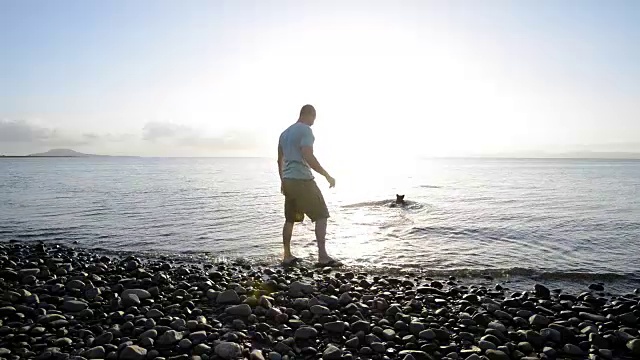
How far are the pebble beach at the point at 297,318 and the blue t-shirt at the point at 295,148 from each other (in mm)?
1988

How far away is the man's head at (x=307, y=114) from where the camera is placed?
8.16 metres

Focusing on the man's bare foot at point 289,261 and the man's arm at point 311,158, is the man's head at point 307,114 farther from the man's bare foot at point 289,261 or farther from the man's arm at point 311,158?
the man's bare foot at point 289,261

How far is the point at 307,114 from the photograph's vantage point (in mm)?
8180

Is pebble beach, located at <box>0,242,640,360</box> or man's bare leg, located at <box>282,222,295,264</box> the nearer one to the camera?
pebble beach, located at <box>0,242,640,360</box>

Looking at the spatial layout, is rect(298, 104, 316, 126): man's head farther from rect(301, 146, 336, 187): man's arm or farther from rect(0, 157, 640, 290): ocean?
rect(0, 157, 640, 290): ocean

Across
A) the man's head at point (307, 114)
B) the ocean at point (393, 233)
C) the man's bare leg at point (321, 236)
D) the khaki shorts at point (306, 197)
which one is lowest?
the ocean at point (393, 233)

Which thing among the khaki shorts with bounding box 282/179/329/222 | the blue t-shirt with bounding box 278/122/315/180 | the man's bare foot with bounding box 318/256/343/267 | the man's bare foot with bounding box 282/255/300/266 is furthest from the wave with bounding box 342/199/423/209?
the blue t-shirt with bounding box 278/122/315/180

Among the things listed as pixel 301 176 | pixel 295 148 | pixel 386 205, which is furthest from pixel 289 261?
pixel 386 205

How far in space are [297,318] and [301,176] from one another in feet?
11.4

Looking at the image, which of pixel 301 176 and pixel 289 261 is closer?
pixel 301 176

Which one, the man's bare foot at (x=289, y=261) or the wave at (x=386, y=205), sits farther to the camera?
the wave at (x=386, y=205)

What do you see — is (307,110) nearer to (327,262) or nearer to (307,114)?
(307,114)

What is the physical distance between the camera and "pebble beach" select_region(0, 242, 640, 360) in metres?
4.57

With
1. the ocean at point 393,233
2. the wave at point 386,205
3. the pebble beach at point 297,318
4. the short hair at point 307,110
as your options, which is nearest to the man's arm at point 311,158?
the short hair at point 307,110
